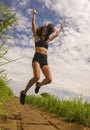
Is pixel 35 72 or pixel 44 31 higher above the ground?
pixel 44 31

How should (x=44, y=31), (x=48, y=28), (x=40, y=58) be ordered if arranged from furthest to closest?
(x=48, y=28) < (x=44, y=31) < (x=40, y=58)

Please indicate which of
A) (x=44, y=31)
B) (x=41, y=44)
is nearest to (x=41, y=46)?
(x=41, y=44)

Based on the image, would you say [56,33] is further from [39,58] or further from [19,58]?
[19,58]

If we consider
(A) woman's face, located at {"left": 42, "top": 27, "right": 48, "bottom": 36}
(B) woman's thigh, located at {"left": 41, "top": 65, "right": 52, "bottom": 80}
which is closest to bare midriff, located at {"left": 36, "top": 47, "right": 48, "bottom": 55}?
(B) woman's thigh, located at {"left": 41, "top": 65, "right": 52, "bottom": 80}

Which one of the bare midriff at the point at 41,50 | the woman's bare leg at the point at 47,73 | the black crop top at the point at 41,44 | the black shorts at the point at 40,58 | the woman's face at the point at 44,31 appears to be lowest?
the woman's bare leg at the point at 47,73

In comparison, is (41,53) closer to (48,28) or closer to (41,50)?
(41,50)

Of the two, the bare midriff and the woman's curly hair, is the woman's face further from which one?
the bare midriff

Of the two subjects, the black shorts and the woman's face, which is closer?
the black shorts

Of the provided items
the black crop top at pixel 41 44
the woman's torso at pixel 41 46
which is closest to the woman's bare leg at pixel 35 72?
the woman's torso at pixel 41 46

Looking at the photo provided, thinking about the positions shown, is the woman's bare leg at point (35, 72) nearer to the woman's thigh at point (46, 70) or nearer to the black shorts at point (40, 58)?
the black shorts at point (40, 58)

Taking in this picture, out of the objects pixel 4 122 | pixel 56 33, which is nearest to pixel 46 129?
pixel 4 122

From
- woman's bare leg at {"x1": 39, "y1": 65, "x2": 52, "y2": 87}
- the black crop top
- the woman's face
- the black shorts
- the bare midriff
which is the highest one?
the woman's face

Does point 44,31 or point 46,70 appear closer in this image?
point 46,70

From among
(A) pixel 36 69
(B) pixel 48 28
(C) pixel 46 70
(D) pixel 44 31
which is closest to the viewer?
(A) pixel 36 69
